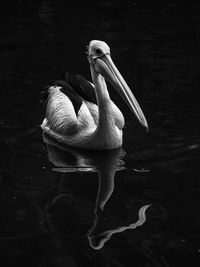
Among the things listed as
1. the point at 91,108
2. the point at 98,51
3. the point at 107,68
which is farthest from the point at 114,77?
the point at 91,108

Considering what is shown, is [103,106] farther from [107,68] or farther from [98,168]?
[98,168]

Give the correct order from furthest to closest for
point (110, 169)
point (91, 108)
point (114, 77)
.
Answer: point (91, 108), point (114, 77), point (110, 169)

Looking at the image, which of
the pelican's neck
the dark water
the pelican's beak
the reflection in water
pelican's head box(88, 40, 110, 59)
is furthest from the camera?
the pelican's neck

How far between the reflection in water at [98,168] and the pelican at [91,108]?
90 millimetres

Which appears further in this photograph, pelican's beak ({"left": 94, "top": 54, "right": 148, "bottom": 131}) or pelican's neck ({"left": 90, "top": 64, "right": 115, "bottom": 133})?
pelican's neck ({"left": 90, "top": 64, "right": 115, "bottom": 133})

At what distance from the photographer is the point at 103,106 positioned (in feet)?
20.4

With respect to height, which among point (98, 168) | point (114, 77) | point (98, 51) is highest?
point (98, 51)

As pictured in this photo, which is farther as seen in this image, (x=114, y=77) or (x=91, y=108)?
(x=91, y=108)

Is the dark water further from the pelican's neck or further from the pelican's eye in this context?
the pelican's eye

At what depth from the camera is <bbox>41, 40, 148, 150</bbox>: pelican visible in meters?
6.05

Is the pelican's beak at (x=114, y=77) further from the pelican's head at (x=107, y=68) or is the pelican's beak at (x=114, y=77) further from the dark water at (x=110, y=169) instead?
the dark water at (x=110, y=169)

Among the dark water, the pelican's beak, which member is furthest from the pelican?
the dark water

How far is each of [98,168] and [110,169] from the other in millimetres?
110

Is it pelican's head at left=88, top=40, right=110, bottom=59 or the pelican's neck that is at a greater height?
pelican's head at left=88, top=40, right=110, bottom=59
